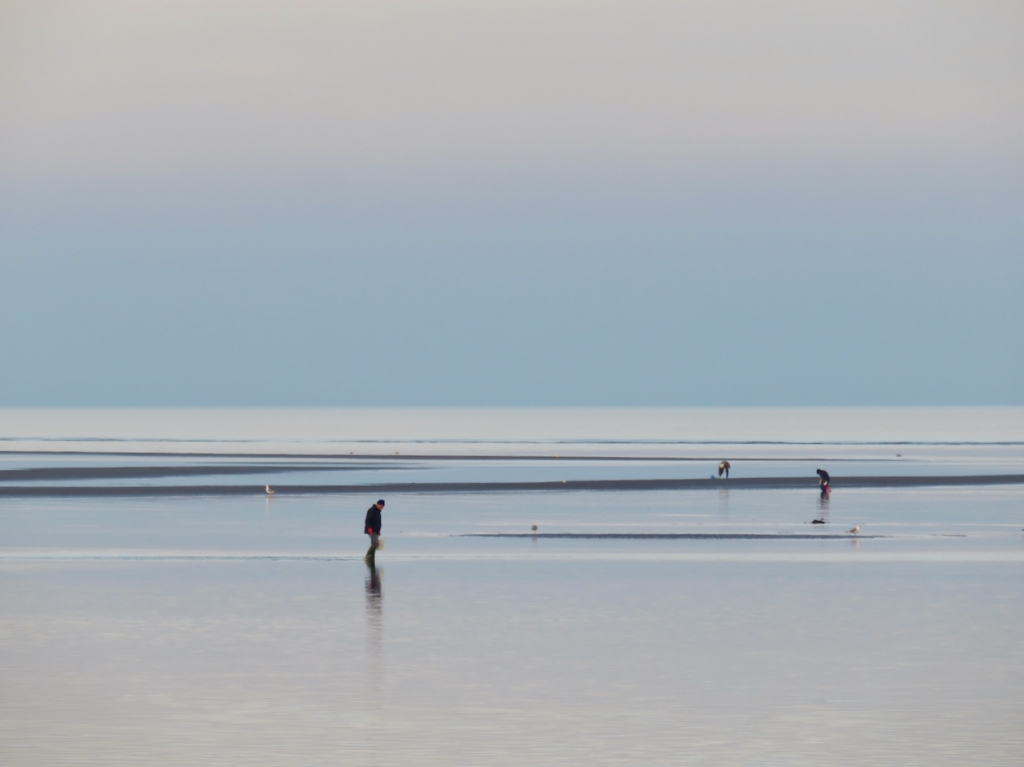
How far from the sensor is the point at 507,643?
22781 millimetres

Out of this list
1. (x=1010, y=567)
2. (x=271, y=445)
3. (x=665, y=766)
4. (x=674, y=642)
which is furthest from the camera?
(x=271, y=445)

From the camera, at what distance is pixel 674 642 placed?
75.3ft

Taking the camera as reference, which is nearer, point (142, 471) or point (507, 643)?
point (507, 643)

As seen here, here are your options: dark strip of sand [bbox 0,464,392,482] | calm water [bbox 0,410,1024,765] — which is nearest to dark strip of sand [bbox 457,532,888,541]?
calm water [bbox 0,410,1024,765]

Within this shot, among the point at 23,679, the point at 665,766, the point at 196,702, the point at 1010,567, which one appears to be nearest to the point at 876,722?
the point at 665,766

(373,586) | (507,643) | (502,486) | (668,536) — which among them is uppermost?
(502,486)

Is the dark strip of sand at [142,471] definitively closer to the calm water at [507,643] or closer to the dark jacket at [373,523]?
the calm water at [507,643]

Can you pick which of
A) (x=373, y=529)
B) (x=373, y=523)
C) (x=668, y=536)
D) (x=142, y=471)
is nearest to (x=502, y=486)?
(x=142, y=471)

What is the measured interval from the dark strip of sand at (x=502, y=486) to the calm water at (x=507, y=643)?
15519 mm

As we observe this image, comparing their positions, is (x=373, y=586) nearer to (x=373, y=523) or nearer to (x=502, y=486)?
(x=373, y=523)

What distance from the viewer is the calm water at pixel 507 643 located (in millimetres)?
16234

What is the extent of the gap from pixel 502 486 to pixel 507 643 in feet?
157

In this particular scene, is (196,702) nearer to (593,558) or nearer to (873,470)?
(593,558)

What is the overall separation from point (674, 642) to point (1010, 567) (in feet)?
45.4
